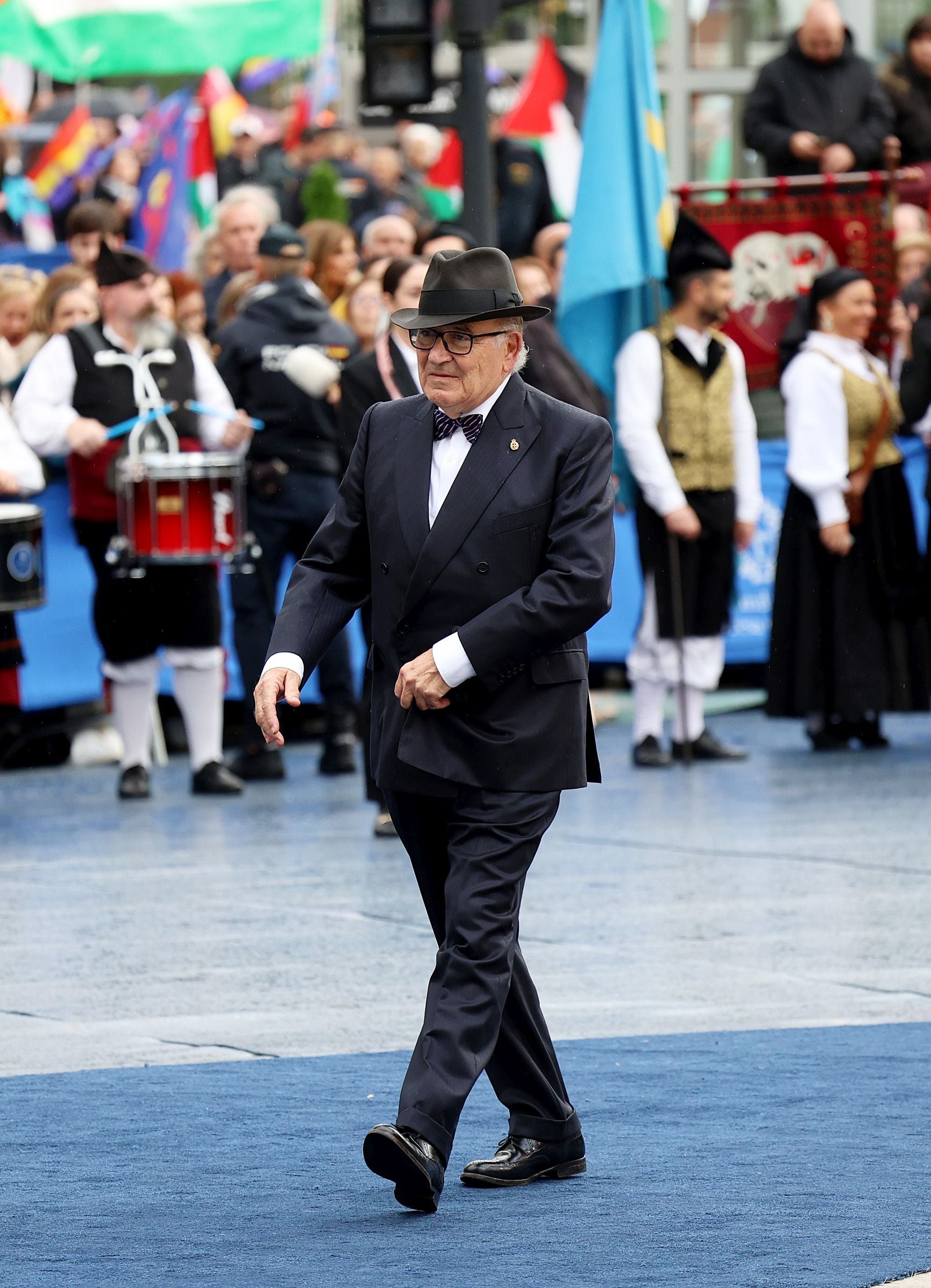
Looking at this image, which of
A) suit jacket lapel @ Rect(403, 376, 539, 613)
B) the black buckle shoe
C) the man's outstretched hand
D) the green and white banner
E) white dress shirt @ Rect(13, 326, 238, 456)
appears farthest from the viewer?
the green and white banner

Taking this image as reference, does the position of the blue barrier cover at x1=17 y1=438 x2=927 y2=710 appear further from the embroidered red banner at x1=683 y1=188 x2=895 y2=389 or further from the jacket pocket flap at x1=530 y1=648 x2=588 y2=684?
the jacket pocket flap at x1=530 y1=648 x2=588 y2=684

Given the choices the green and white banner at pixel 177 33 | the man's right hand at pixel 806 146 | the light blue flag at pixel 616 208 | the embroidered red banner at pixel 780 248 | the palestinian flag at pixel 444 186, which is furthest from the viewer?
the palestinian flag at pixel 444 186

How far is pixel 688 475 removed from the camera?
11234 millimetres

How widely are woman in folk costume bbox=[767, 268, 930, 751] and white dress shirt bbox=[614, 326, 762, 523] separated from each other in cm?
27

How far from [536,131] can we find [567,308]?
6.24 meters

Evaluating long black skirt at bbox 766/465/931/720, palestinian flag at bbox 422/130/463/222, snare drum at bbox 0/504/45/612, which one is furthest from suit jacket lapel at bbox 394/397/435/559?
palestinian flag at bbox 422/130/463/222

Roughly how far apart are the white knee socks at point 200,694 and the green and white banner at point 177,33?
6.83 metres

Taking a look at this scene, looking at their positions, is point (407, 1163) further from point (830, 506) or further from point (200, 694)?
point (830, 506)

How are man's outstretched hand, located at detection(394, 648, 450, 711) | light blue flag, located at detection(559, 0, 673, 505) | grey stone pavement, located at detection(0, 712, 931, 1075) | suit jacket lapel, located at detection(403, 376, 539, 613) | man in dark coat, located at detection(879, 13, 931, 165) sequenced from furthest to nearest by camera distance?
man in dark coat, located at detection(879, 13, 931, 165)
light blue flag, located at detection(559, 0, 673, 505)
grey stone pavement, located at detection(0, 712, 931, 1075)
suit jacket lapel, located at detection(403, 376, 539, 613)
man's outstretched hand, located at detection(394, 648, 450, 711)

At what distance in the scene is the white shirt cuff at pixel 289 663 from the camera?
496cm

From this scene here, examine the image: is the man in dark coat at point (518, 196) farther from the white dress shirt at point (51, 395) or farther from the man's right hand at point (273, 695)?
the man's right hand at point (273, 695)

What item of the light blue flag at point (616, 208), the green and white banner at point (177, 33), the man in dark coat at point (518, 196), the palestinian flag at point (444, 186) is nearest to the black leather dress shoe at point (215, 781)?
the light blue flag at point (616, 208)

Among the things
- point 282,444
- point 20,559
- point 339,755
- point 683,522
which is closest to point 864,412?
point 683,522

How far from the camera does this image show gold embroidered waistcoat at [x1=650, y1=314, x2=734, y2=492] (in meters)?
11.2
